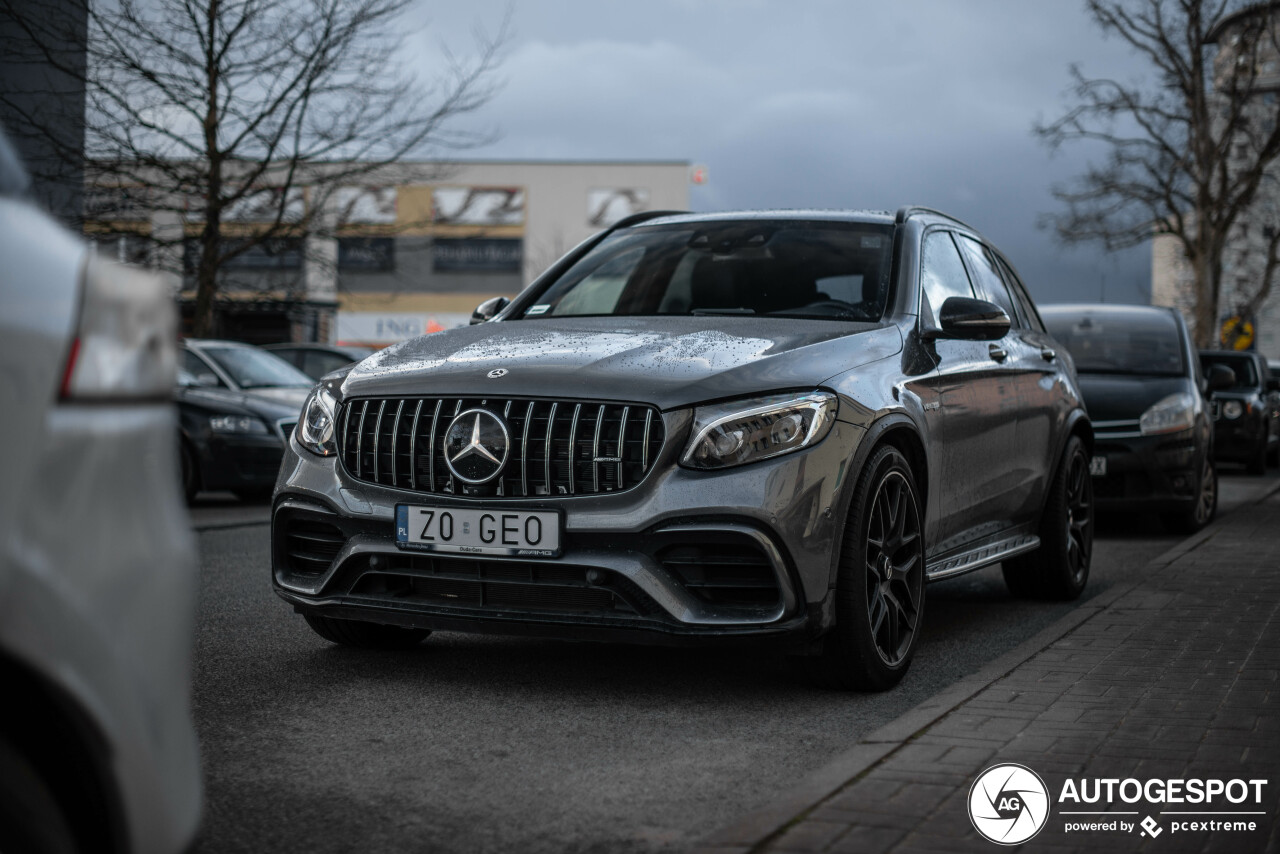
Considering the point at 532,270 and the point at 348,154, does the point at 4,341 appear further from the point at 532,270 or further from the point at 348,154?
the point at 532,270

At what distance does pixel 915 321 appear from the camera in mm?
5562

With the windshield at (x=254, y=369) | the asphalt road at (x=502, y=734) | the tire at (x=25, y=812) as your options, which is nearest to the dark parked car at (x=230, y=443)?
the windshield at (x=254, y=369)

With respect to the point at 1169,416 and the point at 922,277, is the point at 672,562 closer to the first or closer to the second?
the point at 922,277

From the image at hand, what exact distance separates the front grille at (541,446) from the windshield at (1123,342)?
25.2ft

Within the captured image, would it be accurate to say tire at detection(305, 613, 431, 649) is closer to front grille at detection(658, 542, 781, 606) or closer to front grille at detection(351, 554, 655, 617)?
front grille at detection(351, 554, 655, 617)

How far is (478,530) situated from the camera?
4449 millimetres

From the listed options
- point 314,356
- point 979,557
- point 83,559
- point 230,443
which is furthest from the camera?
point 314,356

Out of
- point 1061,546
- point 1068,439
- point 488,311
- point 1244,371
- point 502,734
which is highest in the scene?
point 488,311

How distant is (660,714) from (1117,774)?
144 cm

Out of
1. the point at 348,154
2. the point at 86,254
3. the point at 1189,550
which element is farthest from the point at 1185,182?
the point at 86,254

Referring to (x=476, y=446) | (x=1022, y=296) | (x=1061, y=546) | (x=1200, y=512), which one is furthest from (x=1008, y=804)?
(x=1200, y=512)

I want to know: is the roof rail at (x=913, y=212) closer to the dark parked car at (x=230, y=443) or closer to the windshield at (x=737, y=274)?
the windshield at (x=737, y=274)

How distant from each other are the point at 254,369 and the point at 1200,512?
8214 mm

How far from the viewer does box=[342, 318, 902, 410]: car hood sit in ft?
14.6
